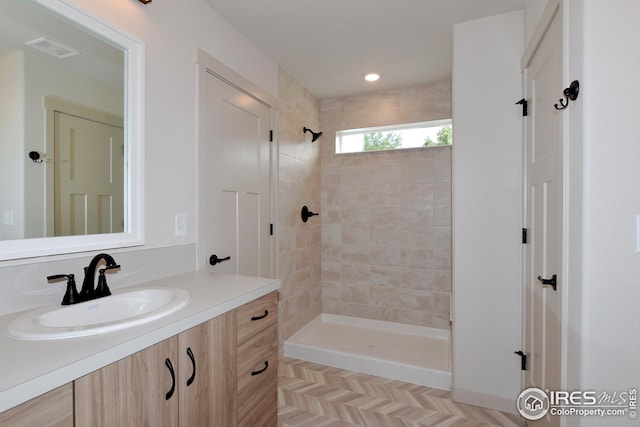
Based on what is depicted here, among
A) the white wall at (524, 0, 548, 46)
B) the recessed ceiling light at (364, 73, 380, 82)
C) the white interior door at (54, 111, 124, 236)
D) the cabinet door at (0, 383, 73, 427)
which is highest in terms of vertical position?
the recessed ceiling light at (364, 73, 380, 82)

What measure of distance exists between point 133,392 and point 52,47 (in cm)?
130

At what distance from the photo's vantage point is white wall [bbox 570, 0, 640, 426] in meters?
0.95

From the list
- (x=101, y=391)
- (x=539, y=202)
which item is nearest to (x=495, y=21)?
(x=539, y=202)

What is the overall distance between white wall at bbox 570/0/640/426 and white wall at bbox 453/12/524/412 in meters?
1.03

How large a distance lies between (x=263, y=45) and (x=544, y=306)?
2.44 meters

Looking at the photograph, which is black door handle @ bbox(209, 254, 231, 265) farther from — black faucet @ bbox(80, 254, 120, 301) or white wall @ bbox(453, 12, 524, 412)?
white wall @ bbox(453, 12, 524, 412)

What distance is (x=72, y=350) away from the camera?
762mm

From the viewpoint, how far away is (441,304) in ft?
10.2

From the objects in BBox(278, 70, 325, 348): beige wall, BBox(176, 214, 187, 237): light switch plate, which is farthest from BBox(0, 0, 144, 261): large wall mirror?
BBox(278, 70, 325, 348): beige wall

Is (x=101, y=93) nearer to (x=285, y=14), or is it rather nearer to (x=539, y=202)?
A: (x=285, y=14)

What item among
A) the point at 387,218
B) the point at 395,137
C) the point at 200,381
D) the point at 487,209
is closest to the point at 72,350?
the point at 200,381

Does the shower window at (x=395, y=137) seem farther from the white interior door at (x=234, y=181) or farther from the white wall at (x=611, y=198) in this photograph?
the white wall at (x=611, y=198)

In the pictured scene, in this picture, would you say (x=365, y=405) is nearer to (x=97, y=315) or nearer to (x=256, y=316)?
(x=256, y=316)

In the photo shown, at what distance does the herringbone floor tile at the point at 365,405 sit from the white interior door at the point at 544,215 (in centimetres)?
45
